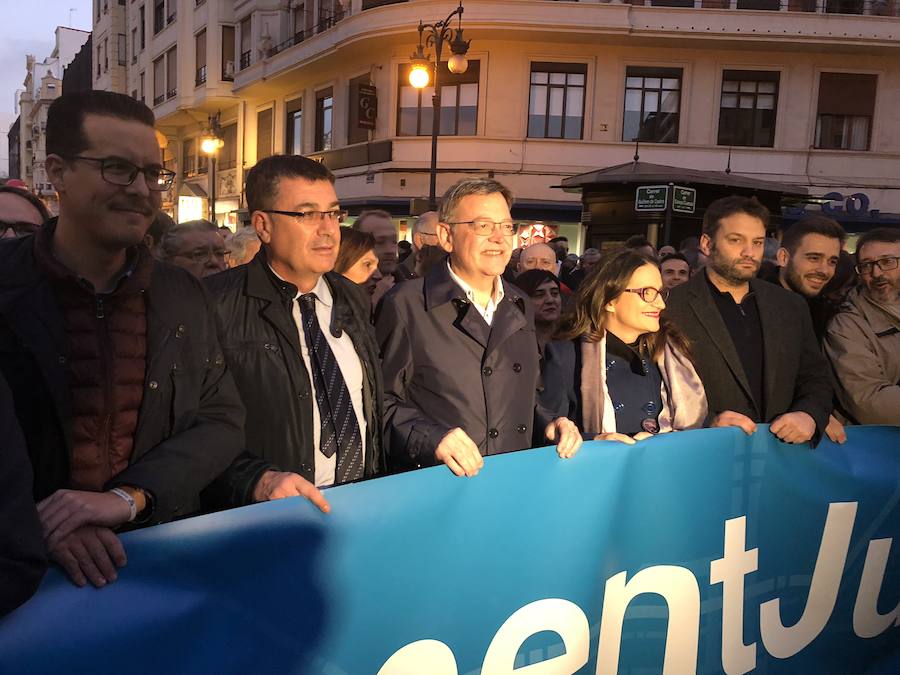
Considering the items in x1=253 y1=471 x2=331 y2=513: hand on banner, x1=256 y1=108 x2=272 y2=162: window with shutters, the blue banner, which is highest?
x1=256 y1=108 x2=272 y2=162: window with shutters

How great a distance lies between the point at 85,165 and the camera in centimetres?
179

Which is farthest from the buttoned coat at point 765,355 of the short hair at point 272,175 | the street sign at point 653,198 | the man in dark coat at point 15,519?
the street sign at point 653,198

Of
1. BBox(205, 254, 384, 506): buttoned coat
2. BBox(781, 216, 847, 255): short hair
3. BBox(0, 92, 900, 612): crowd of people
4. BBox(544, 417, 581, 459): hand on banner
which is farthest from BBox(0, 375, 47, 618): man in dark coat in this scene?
BBox(781, 216, 847, 255): short hair

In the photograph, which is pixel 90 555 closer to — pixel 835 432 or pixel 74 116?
pixel 74 116

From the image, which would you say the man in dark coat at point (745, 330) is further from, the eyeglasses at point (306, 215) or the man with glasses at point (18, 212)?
the man with glasses at point (18, 212)

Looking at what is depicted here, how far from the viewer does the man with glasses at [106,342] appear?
5.52 feet

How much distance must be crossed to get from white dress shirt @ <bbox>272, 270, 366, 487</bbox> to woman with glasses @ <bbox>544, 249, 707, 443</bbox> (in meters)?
0.90

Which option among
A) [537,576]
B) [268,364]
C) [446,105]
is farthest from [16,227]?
[446,105]

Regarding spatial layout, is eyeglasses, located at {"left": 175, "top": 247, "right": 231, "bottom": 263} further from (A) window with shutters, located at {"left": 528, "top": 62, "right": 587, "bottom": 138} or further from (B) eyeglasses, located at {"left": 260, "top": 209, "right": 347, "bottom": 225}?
(A) window with shutters, located at {"left": 528, "top": 62, "right": 587, "bottom": 138}

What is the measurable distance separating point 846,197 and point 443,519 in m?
22.3

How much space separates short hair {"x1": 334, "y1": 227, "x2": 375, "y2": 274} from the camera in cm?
438

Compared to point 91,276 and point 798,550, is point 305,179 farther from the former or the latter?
point 798,550

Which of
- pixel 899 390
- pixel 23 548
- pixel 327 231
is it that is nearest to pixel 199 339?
pixel 327 231

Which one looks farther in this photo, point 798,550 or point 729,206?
point 729,206
